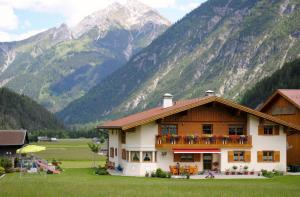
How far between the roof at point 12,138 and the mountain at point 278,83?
10128 centimetres

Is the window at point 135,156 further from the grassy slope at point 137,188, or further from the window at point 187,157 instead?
the grassy slope at point 137,188

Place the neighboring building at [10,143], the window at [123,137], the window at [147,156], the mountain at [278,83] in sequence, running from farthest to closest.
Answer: the mountain at [278,83], the neighboring building at [10,143], the window at [123,137], the window at [147,156]

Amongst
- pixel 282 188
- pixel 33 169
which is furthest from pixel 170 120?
pixel 282 188

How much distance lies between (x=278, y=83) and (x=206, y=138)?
12608cm

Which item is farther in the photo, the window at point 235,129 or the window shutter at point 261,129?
the window at point 235,129

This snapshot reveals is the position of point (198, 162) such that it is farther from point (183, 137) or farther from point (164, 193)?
point (164, 193)

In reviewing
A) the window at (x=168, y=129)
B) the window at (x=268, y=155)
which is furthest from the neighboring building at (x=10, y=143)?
the window at (x=268, y=155)

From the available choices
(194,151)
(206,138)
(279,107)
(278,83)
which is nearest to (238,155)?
(206,138)

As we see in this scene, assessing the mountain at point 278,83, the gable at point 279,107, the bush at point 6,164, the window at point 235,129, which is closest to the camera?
the window at point 235,129

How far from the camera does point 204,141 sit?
61000 mm

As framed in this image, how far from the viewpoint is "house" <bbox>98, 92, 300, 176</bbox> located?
197 feet

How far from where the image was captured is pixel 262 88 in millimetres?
195375

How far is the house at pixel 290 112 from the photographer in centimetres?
6675

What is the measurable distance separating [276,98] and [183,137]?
1609cm
